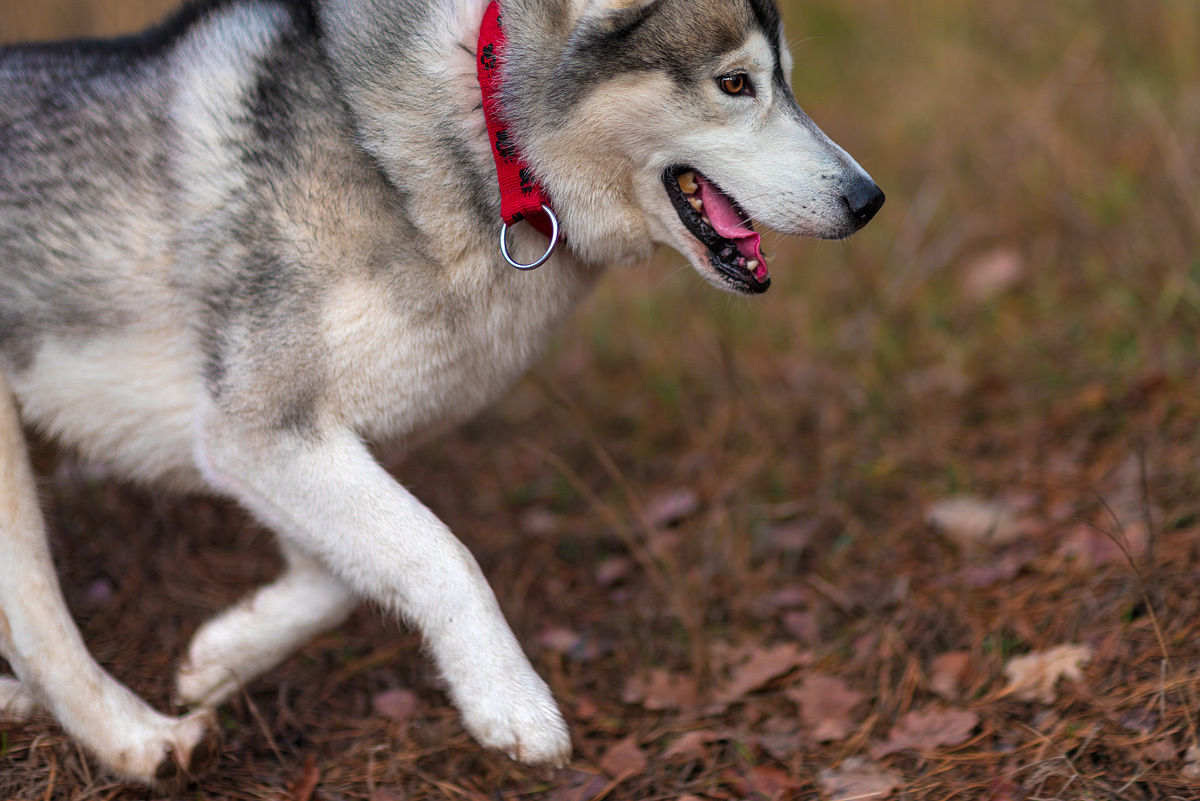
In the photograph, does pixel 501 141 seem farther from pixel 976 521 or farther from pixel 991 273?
pixel 991 273

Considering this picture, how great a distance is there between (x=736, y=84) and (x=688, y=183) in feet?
0.87

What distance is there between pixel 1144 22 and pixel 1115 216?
6.11ft

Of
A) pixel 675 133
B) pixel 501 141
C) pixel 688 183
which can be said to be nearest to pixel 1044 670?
pixel 688 183

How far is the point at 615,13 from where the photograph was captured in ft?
7.31

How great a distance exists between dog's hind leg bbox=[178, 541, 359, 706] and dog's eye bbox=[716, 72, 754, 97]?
1.63 meters

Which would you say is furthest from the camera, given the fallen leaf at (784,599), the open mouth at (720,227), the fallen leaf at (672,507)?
the fallen leaf at (672,507)

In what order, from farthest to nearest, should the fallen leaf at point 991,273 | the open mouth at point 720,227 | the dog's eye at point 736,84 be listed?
the fallen leaf at point 991,273
the open mouth at point 720,227
the dog's eye at point 736,84

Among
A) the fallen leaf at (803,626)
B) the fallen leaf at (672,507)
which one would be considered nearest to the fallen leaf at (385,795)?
the fallen leaf at (803,626)

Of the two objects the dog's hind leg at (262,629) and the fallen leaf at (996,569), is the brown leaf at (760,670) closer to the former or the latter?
the fallen leaf at (996,569)

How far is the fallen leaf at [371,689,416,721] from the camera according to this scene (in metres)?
2.67

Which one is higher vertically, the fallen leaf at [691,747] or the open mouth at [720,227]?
the open mouth at [720,227]

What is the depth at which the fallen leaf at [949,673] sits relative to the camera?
2.63 metres

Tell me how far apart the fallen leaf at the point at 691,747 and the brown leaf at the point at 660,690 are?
0.16 m

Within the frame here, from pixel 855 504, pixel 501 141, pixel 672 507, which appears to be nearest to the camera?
pixel 501 141
